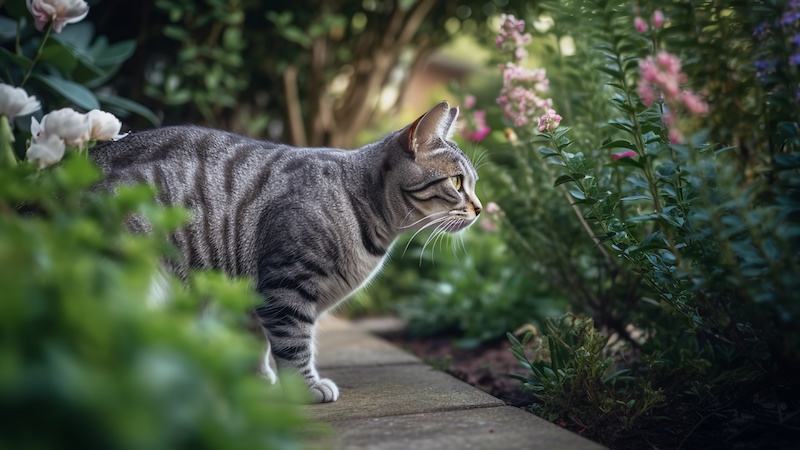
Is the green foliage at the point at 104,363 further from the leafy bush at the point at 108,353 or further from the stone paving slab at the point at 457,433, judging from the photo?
the stone paving slab at the point at 457,433

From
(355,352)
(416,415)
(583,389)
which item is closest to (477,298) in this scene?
(355,352)

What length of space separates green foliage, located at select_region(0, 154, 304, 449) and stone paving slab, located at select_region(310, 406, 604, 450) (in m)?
0.60

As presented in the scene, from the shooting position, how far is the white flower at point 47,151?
1.68 m

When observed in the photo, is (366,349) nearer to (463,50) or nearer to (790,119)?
(790,119)

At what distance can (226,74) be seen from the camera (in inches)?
143

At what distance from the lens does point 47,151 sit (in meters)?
1.69

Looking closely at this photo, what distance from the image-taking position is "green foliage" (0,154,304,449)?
0.80m

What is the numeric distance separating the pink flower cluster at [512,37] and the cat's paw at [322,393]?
147 cm

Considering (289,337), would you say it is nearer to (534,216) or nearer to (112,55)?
(534,216)

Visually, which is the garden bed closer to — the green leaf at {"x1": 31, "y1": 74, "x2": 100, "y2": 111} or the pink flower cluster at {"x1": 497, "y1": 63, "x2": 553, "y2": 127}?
the pink flower cluster at {"x1": 497, "y1": 63, "x2": 553, "y2": 127}

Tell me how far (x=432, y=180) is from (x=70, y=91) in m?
1.40

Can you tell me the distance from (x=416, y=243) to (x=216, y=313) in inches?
140

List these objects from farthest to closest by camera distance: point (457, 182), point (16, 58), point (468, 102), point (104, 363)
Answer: point (468, 102), point (457, 182), point (16, 58), point (104, 363)

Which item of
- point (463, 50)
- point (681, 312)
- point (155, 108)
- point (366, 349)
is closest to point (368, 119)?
point (155, 108)
